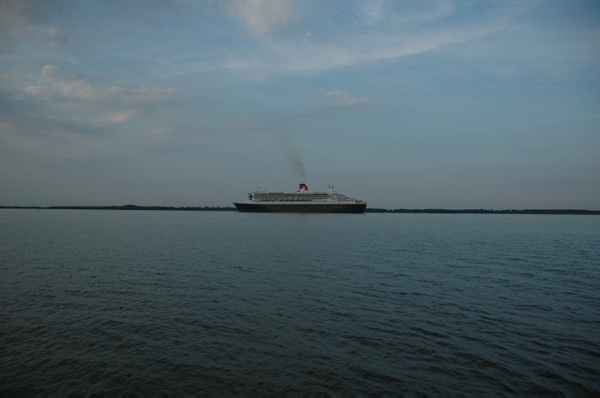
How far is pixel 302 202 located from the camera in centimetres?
12238

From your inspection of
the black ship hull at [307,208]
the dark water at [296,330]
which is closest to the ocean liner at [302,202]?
the black ship hull at [307,208]

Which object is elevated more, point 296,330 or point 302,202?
point 302,202

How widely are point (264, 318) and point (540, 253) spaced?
28.3m

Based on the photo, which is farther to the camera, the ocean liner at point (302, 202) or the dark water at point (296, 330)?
the ocean liner at point (302, 202)

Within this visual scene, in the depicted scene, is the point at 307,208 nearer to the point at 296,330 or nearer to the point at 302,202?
the point at 302,202

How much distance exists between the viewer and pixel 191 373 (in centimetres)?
780

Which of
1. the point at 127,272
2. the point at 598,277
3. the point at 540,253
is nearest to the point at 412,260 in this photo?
the point at 598,277

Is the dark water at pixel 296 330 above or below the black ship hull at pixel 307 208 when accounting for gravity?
below

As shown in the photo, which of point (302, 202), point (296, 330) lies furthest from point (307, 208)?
point (296, 330)

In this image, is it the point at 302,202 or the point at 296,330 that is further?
the point at 302,202

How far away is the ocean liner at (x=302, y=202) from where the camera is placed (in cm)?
12262

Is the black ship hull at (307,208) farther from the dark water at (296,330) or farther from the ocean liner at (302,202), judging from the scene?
the dark water at (296,330)

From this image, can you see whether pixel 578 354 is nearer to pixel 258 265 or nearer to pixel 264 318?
pixel 264 318

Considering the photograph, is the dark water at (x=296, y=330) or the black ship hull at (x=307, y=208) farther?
the black ship hull at (x=307, y=208)
